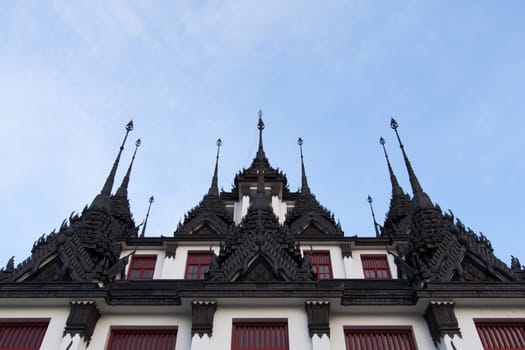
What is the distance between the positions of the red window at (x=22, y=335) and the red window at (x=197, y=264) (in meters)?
8.54

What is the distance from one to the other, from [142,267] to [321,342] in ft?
41.7

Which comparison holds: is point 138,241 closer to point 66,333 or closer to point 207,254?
point 207,254

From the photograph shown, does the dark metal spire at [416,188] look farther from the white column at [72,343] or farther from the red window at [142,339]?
the white column at [72,343]

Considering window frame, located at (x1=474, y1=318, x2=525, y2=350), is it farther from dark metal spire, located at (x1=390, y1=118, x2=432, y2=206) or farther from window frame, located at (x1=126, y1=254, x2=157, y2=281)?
window frame, located at (x1=126, y1=254, x2=157, y2=281)

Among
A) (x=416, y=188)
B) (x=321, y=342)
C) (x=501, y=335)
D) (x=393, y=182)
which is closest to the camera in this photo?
(x=321, y=342)

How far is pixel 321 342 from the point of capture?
47.1ft

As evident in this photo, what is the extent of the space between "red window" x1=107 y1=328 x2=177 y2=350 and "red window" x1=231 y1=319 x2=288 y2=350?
221 centimetres

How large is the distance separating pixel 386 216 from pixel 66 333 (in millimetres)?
21788

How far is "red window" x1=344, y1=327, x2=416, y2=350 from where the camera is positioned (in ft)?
49.1

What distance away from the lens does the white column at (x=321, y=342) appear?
46.6 ft

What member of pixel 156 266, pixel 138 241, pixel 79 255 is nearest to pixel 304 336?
pixel 79 255

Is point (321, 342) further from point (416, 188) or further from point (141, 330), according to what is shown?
point (416, 188)

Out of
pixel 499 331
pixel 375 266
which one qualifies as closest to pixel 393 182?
pixel 375 266

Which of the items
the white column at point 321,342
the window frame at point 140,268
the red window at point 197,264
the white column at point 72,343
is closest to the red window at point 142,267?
the window frame at point 140,268
